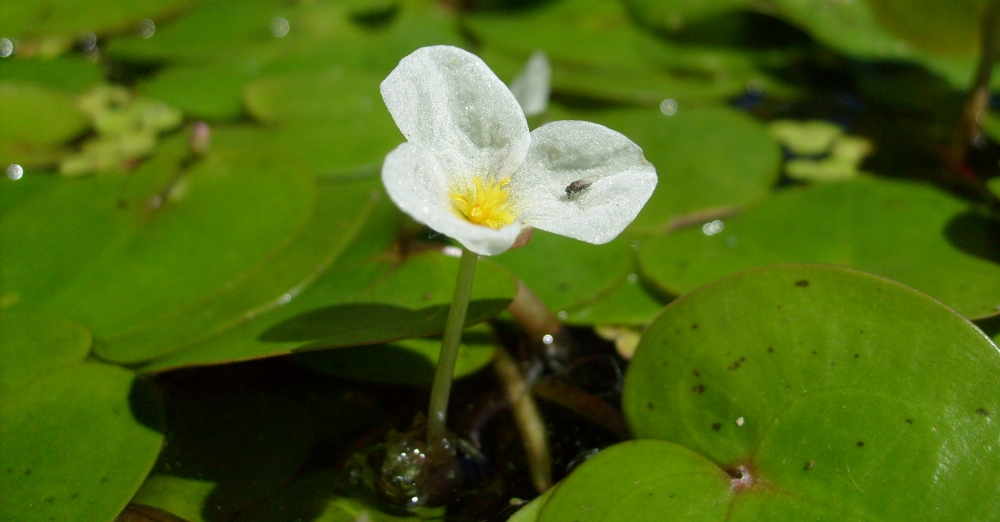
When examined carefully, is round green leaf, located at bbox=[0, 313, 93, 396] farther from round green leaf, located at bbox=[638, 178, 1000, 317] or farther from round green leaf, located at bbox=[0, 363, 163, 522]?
round green leaf, located at bbox=[638, 178, 1000, 317]

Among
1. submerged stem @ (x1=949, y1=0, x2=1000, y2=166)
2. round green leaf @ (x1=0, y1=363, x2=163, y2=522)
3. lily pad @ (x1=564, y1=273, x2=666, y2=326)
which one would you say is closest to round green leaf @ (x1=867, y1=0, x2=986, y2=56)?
submerged stem @ (x1=949, y1=0, x2=1000, y2=166)

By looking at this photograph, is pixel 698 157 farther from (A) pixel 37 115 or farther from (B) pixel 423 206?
(A) pixel 37 115

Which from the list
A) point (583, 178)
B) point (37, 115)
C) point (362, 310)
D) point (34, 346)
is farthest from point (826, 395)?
point (37, 115)

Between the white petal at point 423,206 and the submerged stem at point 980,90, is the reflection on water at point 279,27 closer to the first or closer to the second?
the white petal at point 423,206

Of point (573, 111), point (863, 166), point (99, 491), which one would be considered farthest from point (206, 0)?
point (863, 166)

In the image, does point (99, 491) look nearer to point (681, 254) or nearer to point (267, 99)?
point (681, 254)

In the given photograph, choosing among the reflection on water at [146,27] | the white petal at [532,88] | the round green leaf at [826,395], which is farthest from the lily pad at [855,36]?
the reflection on water at [146,27]
